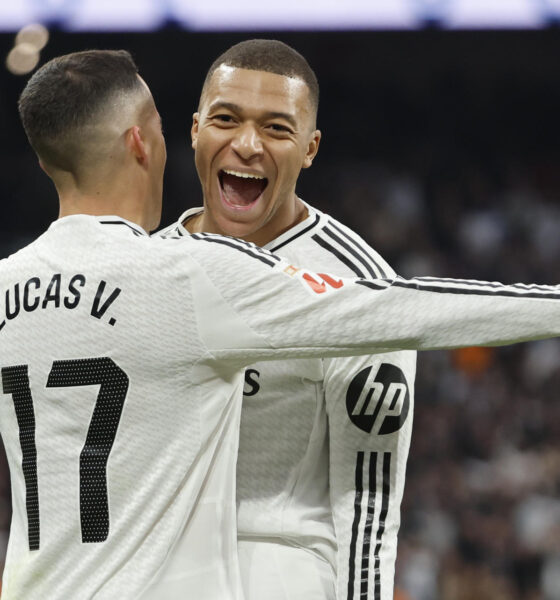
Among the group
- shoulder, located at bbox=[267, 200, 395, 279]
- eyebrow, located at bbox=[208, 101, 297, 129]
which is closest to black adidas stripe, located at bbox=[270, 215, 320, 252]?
shoulder, located at bbox=[267, 200, 395, 279]

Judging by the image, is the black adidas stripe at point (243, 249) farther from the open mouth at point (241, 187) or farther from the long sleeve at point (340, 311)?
the open mouth at point (241, 187)

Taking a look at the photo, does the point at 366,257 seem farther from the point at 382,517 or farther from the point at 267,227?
the point at 382,517

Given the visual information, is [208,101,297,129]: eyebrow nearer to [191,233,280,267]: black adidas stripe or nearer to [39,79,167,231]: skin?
[39,79,167,231]: skin

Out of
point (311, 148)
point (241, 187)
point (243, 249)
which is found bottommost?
point (243, 249)

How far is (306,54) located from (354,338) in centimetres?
804

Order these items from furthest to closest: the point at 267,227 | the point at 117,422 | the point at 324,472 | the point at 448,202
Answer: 1. the point at 448,202
2. the point at 267,227
3. the point at 324,472
4. the point at 117,422

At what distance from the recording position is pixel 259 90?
9.06ft

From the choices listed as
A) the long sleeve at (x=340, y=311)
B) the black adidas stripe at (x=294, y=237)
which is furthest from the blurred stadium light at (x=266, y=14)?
the long sleeve at (x=340, y=311)

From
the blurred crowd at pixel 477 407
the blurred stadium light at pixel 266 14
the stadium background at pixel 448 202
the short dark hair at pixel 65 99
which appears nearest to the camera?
the short dark hair at pixel 65 99

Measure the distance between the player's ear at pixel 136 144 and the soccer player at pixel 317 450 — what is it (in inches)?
16.5

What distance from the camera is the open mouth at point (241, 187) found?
2.85 m

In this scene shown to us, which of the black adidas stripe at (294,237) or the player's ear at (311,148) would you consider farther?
the player's ear at (311,148)

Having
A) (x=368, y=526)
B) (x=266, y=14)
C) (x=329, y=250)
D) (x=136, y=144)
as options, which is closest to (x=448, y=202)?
(x=266, y=14)

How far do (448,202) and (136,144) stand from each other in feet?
27.2
